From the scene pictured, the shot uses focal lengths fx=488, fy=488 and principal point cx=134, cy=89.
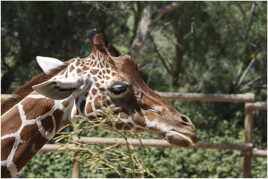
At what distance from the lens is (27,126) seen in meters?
2.05

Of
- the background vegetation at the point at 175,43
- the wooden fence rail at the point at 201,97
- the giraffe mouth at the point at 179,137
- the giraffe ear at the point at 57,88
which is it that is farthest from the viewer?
the background vegetation at the point at 175,43

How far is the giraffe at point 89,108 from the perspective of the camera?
2047 millimetres

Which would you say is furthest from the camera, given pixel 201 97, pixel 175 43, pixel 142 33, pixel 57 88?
pixel 175 43

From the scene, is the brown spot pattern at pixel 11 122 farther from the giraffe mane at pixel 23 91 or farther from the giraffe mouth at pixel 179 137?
the giraffe mouth at pixel 179 137

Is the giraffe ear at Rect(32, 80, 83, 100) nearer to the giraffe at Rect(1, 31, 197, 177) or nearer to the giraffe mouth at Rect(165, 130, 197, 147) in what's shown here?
the giraffe at Rect(1, 31, 197, 177)

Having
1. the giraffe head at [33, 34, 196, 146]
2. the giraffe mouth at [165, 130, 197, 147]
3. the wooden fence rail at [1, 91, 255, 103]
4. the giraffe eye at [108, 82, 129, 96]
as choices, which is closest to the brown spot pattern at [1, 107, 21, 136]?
the giraffe head at [33, 34, 196, 146]

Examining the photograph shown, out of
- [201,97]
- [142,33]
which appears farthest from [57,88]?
[142,33]

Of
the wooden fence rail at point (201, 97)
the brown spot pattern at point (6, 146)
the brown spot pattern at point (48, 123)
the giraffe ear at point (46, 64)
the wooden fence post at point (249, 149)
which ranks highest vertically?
the giraffe ear at point (46, 64)

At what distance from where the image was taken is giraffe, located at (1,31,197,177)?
205 cm

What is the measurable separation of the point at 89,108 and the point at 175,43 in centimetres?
636

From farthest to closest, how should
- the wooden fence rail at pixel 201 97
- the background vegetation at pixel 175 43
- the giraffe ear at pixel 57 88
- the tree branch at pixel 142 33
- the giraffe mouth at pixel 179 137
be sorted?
the background vegetation at pixel 175 43 → the tree branch at pixel 142 33 → the wooden fence rail at pixel 201 97 → the giraffe mouth at pixel 179 137 → the giraffe ear at pixel 57 88

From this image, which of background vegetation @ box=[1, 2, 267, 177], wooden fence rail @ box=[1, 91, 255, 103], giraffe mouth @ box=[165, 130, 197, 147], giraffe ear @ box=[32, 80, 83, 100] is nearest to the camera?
giraffe ear @ box=[32, 80, 83, 100]

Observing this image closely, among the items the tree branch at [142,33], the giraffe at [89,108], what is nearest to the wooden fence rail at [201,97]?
the giraffe at [89,108]

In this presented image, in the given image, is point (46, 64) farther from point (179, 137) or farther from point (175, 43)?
point (175, 43)
